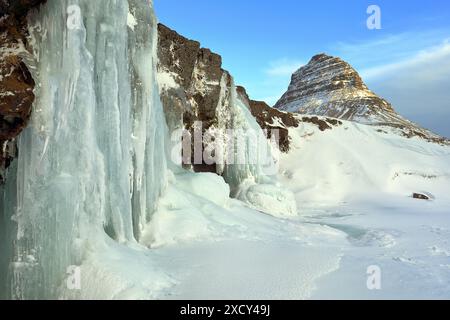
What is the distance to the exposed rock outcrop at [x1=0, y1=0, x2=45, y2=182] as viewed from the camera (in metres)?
6.05

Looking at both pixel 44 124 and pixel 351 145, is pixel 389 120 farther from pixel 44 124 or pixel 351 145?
pixel 44 124

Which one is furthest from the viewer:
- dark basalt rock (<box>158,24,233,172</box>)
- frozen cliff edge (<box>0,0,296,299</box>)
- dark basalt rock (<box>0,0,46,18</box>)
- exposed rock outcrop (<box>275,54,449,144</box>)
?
exposed rock outcrop (<box>275,54,449,144</box>)

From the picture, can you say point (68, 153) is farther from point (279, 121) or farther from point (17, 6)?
point (279, 121)

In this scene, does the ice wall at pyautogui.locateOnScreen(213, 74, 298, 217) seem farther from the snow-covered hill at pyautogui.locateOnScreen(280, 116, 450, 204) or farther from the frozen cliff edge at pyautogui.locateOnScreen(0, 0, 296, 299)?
the frozen cliff edge at pyautogui.locateOnScreen(0, 0, 296, 299)

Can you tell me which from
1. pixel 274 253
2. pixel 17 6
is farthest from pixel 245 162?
pixel 17 6

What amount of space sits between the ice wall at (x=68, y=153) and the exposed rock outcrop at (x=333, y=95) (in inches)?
1667

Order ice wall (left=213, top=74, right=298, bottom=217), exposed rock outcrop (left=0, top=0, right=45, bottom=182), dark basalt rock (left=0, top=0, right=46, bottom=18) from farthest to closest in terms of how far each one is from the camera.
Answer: ice wall (left=213, top=74, right=298, bottom=217), dark basalt rock (left=0, top=0, right=46, bottom=18), exposed rock outcrop (left=0, top=0, right=45, bottom=182)

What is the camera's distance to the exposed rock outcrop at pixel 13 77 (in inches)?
238

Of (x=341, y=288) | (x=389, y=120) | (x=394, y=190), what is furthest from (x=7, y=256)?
(x=389, y=120)

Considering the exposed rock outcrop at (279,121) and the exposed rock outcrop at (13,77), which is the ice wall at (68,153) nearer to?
the exposed rock outcrop at (13,77)

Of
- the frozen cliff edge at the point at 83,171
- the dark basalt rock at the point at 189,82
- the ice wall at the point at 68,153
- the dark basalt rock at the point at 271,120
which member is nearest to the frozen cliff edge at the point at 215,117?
the dark basalt rock at the point at 189,82

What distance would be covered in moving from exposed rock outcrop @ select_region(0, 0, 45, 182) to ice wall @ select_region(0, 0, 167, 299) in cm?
13

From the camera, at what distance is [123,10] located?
7.78 meters

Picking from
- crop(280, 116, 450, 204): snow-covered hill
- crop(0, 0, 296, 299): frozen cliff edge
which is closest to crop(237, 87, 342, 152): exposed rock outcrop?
crop(280, 116, 450, 204): snow-covered hill
